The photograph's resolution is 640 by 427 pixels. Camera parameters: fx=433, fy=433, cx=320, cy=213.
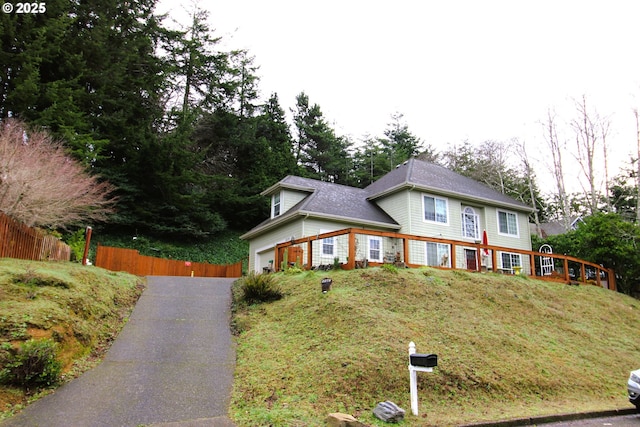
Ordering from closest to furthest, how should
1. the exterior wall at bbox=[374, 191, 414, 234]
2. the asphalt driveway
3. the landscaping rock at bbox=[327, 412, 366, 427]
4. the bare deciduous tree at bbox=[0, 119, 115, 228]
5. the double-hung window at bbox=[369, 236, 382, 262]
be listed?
the landscaping rock at bbox=[327, 412, 366, 427] < the asphalt driveway < the bare deciduous tree at bbox=[0, 119, 115, 228] < the double-hung window at bbox=[369, 236, 382, 262] < the exterior wall at bbox=[374, 191, 414, 234]

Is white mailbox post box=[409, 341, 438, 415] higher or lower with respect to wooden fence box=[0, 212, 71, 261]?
lower

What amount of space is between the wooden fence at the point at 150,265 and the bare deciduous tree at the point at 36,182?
2512 mm

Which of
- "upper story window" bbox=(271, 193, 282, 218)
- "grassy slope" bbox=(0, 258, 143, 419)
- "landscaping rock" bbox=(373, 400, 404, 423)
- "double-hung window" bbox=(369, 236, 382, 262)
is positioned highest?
"upper story window" bbox=(271, 193, 282, 218)

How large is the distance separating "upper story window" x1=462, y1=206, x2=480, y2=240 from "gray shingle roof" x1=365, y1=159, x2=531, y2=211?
30.2 inches

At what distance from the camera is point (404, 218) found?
19.8m

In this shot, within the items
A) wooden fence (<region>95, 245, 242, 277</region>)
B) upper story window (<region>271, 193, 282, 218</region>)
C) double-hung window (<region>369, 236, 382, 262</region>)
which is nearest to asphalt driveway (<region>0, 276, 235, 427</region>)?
wooden fence (<region>95, 245, 242, 277</region>)

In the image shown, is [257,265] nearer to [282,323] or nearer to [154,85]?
[282,323]

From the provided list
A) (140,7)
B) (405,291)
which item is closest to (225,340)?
(405,291)

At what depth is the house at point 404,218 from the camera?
60.5ft

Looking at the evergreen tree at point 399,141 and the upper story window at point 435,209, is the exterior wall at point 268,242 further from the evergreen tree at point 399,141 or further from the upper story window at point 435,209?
the evergreen tree at point 399,141

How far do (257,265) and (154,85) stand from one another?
50.0ft

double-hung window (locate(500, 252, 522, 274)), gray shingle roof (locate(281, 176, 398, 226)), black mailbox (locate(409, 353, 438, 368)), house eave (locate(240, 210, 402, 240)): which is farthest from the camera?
double-hung window (locate(500, 252, 522, 274))

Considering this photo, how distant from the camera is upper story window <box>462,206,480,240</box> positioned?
846 inches

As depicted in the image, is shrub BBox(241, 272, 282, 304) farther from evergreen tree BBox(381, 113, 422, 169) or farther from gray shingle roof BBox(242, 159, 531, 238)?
evergreen tree BBox(381, 113, 422, 169)
